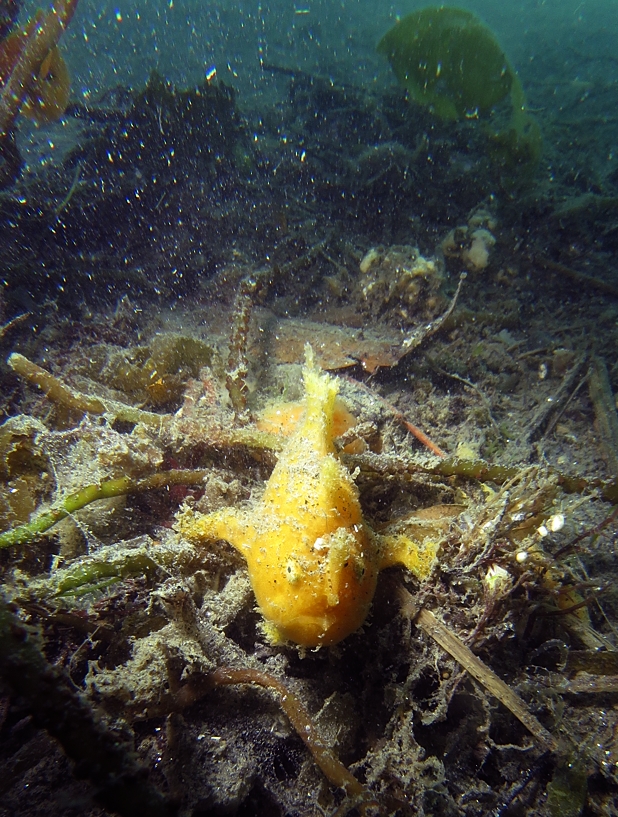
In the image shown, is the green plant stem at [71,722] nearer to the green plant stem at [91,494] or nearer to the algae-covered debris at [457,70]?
the green plant stem at [91,494]

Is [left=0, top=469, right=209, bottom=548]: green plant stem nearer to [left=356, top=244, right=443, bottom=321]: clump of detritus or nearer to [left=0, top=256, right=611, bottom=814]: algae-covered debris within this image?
[left=0, top=256, right=611, bottom=814]: algae-covered debris

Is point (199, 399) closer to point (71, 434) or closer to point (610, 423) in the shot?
point (71, 434)

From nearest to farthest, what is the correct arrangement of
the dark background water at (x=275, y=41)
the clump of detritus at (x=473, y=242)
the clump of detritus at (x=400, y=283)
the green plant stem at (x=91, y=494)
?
the green plant stem at (x=91, y=494), the clump of detritus at (x=400, y=283), the clump of detritus at (x=473, y=242), the dark background water at (x=275, y=41)

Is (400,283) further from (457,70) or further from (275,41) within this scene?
(275,41)

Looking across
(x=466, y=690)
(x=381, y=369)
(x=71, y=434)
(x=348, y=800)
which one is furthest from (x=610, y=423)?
(x=71, y=434)

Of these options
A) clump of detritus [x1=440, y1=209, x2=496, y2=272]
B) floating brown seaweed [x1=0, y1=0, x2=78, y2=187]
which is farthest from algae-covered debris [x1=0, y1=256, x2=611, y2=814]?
floating brown seaweed [x1=0, y1=0, x2=78, y2=187]

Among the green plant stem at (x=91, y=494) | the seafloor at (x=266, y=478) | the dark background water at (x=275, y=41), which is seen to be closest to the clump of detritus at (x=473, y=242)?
the seafloor at (x=266, y=478)

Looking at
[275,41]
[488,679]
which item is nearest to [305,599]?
[488,679]
